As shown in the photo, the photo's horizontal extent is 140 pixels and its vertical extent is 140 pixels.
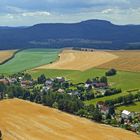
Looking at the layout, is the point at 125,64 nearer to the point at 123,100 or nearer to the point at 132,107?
the point at 123,100

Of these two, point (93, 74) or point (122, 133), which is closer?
point (122, 133)

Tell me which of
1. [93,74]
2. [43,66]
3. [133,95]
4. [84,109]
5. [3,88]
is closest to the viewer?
[84,109]

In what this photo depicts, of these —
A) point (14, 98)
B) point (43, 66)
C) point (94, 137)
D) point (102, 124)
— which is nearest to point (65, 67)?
point (43, 66)

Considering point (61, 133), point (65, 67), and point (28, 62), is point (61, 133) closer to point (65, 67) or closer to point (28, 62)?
point (65, 67)

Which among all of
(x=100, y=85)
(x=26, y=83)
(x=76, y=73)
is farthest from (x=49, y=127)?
(x=76, y=73)

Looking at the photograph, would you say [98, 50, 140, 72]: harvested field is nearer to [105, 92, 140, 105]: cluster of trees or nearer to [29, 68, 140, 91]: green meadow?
[29, 68, 140, 91]: green meadow

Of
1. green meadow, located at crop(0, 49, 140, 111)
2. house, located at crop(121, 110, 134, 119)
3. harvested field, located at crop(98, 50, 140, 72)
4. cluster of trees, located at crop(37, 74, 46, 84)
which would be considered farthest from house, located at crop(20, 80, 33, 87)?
house, located at crop(121, 110, 134, 119)

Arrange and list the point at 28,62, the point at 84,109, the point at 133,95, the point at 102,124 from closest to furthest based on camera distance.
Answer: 1. the point at 102,124
2. the point at 84,109
3. the point at 133,95
4. the point at 28,62

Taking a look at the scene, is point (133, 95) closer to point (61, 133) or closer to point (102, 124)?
point (102, 124)
